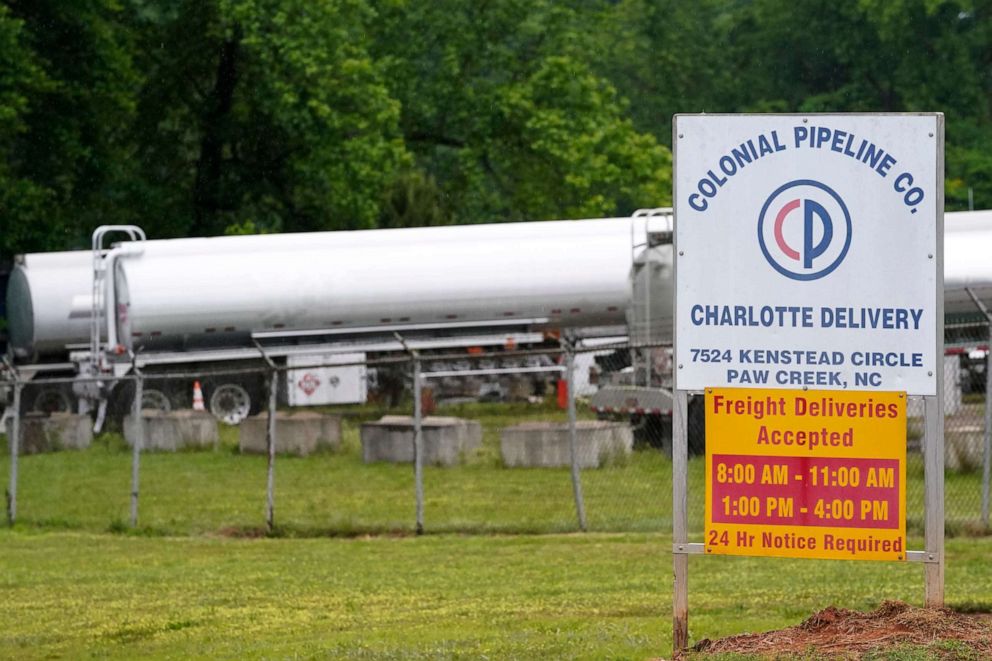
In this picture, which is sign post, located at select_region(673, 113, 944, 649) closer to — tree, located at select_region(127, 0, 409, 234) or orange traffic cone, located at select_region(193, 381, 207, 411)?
orange traffic cone, located at select_region(193, 381, 207, 411)

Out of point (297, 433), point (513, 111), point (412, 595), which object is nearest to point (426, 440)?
point (297, 433)

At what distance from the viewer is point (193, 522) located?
1736 cm

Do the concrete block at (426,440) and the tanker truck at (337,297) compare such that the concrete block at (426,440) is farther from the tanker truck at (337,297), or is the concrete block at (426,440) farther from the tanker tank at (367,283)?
A: the tanker tank at (367,283)

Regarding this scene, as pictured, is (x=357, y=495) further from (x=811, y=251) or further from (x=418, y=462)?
(x=811, y=251)

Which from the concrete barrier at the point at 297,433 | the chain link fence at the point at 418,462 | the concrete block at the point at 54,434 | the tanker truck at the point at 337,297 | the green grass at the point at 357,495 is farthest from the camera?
the tanker truck at the point at 337,297

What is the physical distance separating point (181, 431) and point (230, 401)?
6857 millimetres

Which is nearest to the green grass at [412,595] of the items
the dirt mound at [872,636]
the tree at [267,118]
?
the dirt mound at [872,636]

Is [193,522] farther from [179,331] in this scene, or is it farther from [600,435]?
[179,331]

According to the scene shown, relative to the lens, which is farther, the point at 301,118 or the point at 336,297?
Answer: the point at 301,118

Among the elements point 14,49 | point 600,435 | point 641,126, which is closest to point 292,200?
point 14,49

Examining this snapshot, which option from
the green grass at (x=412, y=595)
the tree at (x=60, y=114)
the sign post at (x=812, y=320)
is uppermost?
the tree at (x=60, y=114)

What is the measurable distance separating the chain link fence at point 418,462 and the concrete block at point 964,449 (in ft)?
0.06

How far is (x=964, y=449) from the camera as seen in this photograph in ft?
60.6

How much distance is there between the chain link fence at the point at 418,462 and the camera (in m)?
16.8
